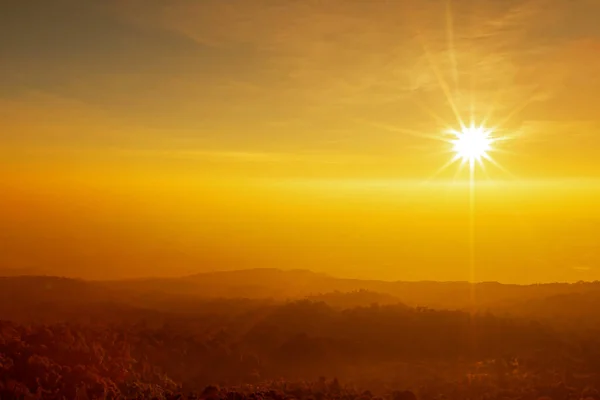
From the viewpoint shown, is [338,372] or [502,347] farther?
[502,347]

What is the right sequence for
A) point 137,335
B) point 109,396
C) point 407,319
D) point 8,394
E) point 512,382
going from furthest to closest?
point 407,319, point 137,335, point 512,382, point 109,396, point 8,394

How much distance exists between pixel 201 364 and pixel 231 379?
8.17 ft

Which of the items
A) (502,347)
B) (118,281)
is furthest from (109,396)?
(118,281)

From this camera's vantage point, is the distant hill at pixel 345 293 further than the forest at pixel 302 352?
Yes

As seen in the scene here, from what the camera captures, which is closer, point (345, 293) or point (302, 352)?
point (302, 352)

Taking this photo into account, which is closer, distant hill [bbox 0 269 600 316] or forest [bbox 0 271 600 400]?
forest [bbox 0 271 600 400]

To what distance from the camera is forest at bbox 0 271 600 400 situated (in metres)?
23.4

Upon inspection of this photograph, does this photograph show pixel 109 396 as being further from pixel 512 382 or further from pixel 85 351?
pixel 512 382

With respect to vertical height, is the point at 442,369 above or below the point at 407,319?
below

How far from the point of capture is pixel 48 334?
27.5 meters

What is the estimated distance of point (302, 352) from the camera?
126 ft

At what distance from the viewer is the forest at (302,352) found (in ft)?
76.7

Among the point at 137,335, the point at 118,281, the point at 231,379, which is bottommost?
the point at 231,379

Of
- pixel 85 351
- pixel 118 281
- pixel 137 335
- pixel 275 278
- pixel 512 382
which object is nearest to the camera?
pixel 85 351
